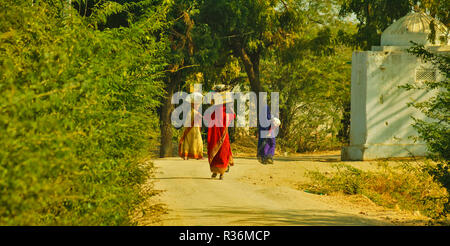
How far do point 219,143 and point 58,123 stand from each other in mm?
10380

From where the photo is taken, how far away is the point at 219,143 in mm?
15172

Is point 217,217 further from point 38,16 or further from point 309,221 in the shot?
point 38,16

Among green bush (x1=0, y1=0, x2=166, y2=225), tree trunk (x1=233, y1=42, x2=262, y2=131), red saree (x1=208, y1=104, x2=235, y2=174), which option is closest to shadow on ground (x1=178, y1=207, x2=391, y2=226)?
green bush (x1=0, y1=0, x2=166, y2=225)

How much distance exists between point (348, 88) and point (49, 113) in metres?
26.5

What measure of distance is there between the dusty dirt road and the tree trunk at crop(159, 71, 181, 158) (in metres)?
8.25

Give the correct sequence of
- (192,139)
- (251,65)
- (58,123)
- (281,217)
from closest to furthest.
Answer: (58,123) < (281,217) < (192,139) < (251,65)

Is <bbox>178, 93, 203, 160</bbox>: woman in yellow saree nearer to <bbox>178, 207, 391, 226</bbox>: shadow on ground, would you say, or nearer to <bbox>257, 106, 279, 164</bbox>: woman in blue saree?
<bbox>257, 106, 279, 164</bbox>: woman in blue saree

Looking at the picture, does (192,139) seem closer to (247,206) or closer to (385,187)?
(385,187)

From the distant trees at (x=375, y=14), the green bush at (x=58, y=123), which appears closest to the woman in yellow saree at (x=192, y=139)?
the distant trees at (x=375, y=14)

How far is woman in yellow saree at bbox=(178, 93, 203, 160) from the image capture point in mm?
21203

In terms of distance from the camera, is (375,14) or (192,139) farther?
(375,14)

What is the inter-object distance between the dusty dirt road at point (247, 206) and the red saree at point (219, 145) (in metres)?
0.38

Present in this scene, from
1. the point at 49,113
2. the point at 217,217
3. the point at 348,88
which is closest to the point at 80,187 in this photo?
the point at 49,113

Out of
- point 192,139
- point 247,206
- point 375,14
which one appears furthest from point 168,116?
point 247,206
